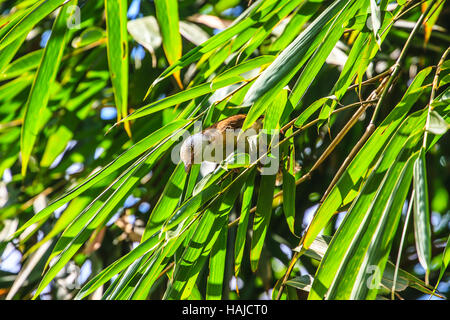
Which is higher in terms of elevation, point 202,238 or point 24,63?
point 24,63

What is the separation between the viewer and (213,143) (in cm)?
65

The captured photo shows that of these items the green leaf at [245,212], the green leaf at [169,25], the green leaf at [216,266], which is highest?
the green leaf at [169,25]

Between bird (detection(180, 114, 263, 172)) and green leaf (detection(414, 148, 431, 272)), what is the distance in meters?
0.22

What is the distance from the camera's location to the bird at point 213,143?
643mm

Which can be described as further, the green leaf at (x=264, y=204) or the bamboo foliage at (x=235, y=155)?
the green leaf at (x=264, y=204)

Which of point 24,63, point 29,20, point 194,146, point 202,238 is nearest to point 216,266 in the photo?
point 202,238

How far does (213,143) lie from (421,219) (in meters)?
0.29

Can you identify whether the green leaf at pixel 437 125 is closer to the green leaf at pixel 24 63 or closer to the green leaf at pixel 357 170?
the green leaf at pixel 357 170

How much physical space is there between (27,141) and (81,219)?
8.1 inches

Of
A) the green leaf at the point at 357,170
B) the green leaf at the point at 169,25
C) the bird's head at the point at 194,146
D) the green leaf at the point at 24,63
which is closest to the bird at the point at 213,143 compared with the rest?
the bird's head at the point at 194,146

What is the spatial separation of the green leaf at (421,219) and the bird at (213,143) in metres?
0.22

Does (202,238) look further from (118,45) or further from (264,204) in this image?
(118,45)

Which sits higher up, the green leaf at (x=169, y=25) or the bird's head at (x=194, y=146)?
the green leaf at (x=169, y=25)

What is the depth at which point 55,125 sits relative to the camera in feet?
4.31
